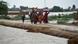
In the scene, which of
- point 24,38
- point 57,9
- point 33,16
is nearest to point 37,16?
point 33,16

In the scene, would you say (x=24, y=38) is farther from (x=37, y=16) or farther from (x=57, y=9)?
(x=37, y=16)

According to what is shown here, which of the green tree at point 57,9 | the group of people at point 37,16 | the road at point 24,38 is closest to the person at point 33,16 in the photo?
the group of people at point 37,16

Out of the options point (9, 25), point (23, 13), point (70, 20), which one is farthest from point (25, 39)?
point (9, 25)

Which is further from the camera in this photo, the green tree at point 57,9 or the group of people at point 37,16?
the group of people at point 37,16

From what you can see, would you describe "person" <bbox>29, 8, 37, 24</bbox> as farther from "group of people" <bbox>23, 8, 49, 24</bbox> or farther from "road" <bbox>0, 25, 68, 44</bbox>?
"road" <bbox>0, 25, 68, 44</bbox>

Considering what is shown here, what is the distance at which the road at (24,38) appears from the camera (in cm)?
511

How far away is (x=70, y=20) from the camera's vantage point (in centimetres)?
495

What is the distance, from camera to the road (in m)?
5.11

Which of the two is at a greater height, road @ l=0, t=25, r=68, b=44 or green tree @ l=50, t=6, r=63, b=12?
green tree @ l=50, t=6, r=63, b=12

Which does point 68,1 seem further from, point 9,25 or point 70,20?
point 9,25

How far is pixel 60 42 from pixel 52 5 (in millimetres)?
798

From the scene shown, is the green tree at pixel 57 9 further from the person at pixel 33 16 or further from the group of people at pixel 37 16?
the person at pixel 33 16

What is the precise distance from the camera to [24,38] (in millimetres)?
5621

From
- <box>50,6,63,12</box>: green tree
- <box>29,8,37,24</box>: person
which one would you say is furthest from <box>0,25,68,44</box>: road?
<box>50,6,63,12</box>: green tree
